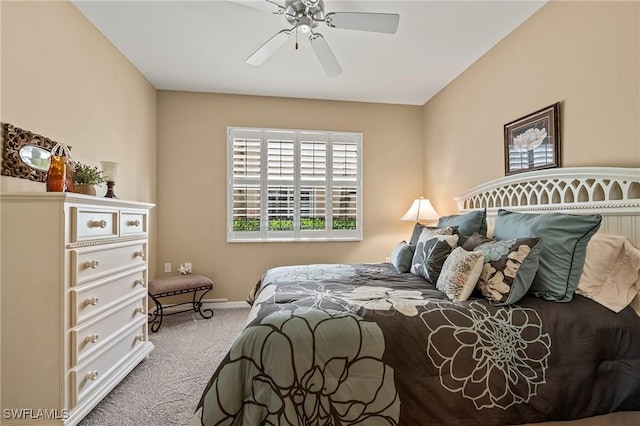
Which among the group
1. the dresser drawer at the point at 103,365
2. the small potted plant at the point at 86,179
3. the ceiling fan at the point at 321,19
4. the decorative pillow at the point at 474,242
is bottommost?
the dresser drawer at the point at 103,365

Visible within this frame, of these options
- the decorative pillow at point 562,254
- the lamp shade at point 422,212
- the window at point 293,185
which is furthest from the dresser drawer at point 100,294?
the lamp shade at point 422,212

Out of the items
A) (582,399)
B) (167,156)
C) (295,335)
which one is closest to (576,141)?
(582,399)

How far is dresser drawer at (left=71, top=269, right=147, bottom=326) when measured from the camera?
163 centimetres

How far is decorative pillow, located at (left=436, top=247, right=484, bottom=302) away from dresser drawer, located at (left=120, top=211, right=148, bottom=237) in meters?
2.14

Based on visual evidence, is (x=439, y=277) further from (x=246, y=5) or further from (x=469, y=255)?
(x=246, y=5)

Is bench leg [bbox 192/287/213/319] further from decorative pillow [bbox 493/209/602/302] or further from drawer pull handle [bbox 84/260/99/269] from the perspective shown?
decorative pillow [bbox 493/209/602/302]

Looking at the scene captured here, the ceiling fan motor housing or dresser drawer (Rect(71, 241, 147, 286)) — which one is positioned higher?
the ceiling fan motor housing

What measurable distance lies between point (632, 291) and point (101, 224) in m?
2.99

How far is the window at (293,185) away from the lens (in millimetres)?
3920

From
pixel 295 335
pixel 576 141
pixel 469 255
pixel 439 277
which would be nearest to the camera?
pixel 295 335

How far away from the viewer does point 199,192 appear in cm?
382

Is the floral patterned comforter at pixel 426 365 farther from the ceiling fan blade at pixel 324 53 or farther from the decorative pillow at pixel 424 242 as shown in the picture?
the ceiling fan blade at pixel 324 53

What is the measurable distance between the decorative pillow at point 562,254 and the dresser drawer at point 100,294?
2481 mm

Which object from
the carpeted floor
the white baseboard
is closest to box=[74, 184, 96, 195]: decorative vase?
the carpeted floor
